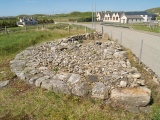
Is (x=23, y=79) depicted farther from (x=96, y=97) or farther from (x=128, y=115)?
(x=128, y=115)

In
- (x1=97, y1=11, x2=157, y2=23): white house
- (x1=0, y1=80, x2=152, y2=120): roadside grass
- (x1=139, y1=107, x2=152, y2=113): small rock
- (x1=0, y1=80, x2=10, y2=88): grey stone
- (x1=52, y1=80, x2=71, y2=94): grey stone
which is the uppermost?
(x1=97, y1=11, x2=157, y2=23): white house

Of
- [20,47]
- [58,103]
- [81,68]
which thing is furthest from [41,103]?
[20,47]

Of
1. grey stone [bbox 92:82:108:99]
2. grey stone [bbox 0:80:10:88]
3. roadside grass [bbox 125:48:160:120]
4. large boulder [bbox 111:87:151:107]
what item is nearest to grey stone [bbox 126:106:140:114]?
large boulder [bbox 111:87:151:107]

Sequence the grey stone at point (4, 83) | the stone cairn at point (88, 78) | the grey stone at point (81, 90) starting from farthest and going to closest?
the grey stone at point (4, 83)
the grey stone at point (81, 90)
the stone cairn at point (88, 78)

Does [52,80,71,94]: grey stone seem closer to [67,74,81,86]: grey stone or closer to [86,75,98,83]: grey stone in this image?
[67,74,81,86]: grey stone

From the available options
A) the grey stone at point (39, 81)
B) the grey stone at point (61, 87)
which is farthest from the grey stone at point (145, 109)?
the grey stone at point (39, 81)

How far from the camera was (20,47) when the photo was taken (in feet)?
38.9

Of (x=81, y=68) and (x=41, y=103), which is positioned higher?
(x=81, y=68)

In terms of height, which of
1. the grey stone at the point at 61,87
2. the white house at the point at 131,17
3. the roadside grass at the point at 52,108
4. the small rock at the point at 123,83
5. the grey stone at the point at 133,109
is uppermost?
the white house at the point at 131,17

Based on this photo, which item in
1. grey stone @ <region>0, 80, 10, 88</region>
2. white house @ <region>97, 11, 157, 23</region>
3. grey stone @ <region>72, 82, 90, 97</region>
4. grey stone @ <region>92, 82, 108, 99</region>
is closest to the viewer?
grey stone @ <region>92, 82, 108, 99</region>

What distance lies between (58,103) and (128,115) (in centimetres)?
178

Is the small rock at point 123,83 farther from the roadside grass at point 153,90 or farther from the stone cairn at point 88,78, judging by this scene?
the roadside grass at point 153,90

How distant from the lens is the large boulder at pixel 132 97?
4.40 m

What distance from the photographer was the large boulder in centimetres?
440
